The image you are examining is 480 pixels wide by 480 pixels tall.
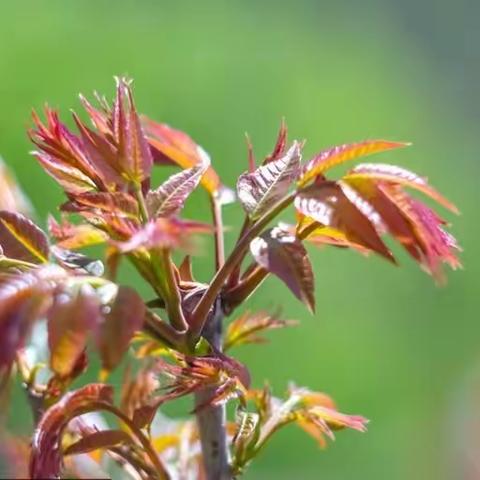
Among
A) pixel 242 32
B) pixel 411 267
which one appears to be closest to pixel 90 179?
pixel 411 267

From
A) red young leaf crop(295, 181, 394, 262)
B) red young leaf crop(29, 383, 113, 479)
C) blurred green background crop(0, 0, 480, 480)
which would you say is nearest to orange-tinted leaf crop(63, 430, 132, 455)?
red young leaf crop(29, 383, 113, 479)

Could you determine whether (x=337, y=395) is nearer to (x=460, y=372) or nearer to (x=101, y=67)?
(x=460, y=372)

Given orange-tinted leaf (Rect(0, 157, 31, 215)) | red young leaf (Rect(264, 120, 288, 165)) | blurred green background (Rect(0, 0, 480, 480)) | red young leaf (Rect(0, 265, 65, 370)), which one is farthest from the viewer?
blurred green background (Rect(0, 0, 480, 480))

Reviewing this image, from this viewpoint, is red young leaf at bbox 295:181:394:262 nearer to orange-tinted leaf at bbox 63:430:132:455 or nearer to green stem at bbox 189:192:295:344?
green stem at bbox 189:192:295:344

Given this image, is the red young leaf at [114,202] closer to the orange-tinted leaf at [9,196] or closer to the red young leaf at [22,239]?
the red young leaf at [22,239]

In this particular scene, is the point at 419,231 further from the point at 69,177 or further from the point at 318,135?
the point at 318,135

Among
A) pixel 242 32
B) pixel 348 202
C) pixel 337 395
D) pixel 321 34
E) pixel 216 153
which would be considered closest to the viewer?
pixel 348 202
